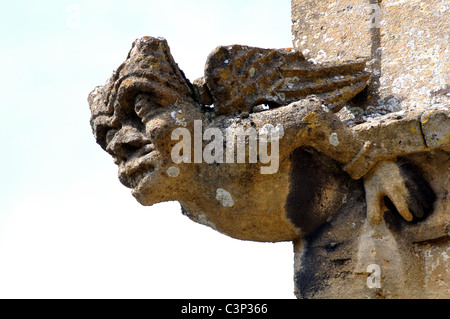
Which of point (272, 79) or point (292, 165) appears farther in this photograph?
point (272, 79)

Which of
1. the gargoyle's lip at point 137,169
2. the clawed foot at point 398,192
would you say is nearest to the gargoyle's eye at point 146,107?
the gargoyle's lip at point 137,169

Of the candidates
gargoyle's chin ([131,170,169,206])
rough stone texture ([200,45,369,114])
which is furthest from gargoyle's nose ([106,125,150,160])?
rough stone texture ([200,45,369,114])

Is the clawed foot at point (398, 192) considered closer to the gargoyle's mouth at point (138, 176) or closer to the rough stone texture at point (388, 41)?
the rough stone texture at point (388, 41)

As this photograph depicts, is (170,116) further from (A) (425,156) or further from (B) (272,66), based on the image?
(A) (425,156)

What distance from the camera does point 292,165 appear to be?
11.9ft

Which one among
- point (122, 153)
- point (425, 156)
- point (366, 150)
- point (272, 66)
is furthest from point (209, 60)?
point (425, 156)

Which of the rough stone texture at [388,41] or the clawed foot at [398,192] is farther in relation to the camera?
the rough stone texture at [388,41]

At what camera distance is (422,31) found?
13.3 ft

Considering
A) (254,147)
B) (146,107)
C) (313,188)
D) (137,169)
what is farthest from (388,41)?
(137,169)

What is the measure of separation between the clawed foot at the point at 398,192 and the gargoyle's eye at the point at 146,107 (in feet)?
3.12

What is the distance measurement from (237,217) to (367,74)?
91cm

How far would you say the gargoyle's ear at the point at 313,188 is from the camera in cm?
366

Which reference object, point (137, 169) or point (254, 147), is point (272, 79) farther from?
Result: point (137, 169)

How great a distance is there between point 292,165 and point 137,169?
2.17ft
